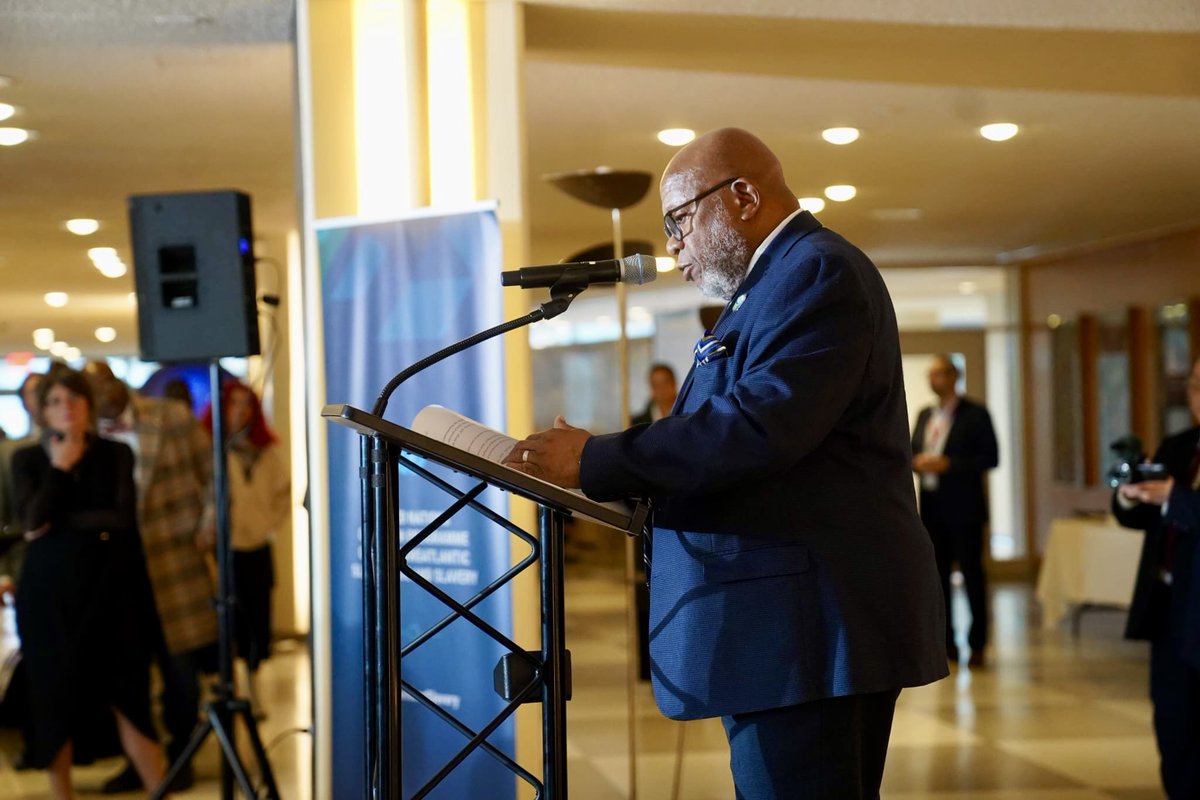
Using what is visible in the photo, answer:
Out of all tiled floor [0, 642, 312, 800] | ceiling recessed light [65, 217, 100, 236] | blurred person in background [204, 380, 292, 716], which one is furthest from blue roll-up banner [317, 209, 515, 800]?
ceiling recessed light [65, 217, 100, 236]

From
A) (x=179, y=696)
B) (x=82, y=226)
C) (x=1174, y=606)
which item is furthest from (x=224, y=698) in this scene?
(x=82, y=226)

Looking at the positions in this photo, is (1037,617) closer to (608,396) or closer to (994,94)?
(994,94)

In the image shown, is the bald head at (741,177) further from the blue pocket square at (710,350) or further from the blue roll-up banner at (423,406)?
the blue roll-up banner at (423,406)

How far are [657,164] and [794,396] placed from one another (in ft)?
17.7

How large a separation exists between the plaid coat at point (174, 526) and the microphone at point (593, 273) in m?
3.41

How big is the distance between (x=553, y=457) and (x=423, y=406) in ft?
5.73

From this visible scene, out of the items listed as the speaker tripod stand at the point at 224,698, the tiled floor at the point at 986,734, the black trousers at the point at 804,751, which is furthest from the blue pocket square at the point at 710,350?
the tiled floor at the point at 986,734

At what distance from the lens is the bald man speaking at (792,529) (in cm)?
184

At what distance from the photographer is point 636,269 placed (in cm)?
204

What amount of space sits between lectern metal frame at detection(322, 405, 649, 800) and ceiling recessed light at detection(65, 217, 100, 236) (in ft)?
23.3

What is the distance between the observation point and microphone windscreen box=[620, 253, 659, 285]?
204 cm

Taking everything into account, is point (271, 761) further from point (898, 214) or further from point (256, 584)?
point (898, 214)

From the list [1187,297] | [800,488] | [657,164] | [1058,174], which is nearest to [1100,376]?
[1187,297]

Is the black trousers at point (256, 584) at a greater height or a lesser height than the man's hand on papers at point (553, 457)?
lesser
